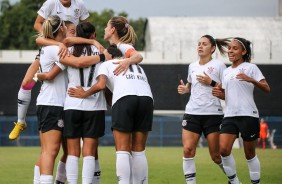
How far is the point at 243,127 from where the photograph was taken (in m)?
11.6

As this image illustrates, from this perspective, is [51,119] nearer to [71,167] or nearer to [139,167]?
[71,167]

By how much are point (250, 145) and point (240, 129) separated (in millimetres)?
289

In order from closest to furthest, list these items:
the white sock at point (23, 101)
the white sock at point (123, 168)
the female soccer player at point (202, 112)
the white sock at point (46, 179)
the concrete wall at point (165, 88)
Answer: the white sock at point (123, 168)
the white sock at point (46, 179)
the white sock at point (23, 101)
the female soccer player at point (202, 112)
the concrete wall at point (165, 88)

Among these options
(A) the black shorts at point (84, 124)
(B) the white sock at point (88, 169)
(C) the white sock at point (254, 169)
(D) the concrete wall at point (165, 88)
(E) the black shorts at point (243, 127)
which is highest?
(A) the black shorts at point (84, 124)

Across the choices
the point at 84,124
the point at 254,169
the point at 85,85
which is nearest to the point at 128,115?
the point at 84,124

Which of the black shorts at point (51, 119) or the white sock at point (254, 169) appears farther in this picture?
the white sock at point (254, 169)

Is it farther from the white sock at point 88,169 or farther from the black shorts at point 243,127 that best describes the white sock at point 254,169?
the white sock at point 88,169

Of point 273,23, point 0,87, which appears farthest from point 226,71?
point 273,23

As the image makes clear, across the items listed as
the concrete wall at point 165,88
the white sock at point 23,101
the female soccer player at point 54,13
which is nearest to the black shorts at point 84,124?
the female soccer player at point 54,13

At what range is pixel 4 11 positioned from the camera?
7775cm

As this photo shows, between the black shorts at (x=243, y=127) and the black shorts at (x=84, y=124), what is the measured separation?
8.53 ft

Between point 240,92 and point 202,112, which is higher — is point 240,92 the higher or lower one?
the higher one

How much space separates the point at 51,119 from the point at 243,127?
10.3 ft

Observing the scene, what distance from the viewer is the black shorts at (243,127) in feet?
38.2
